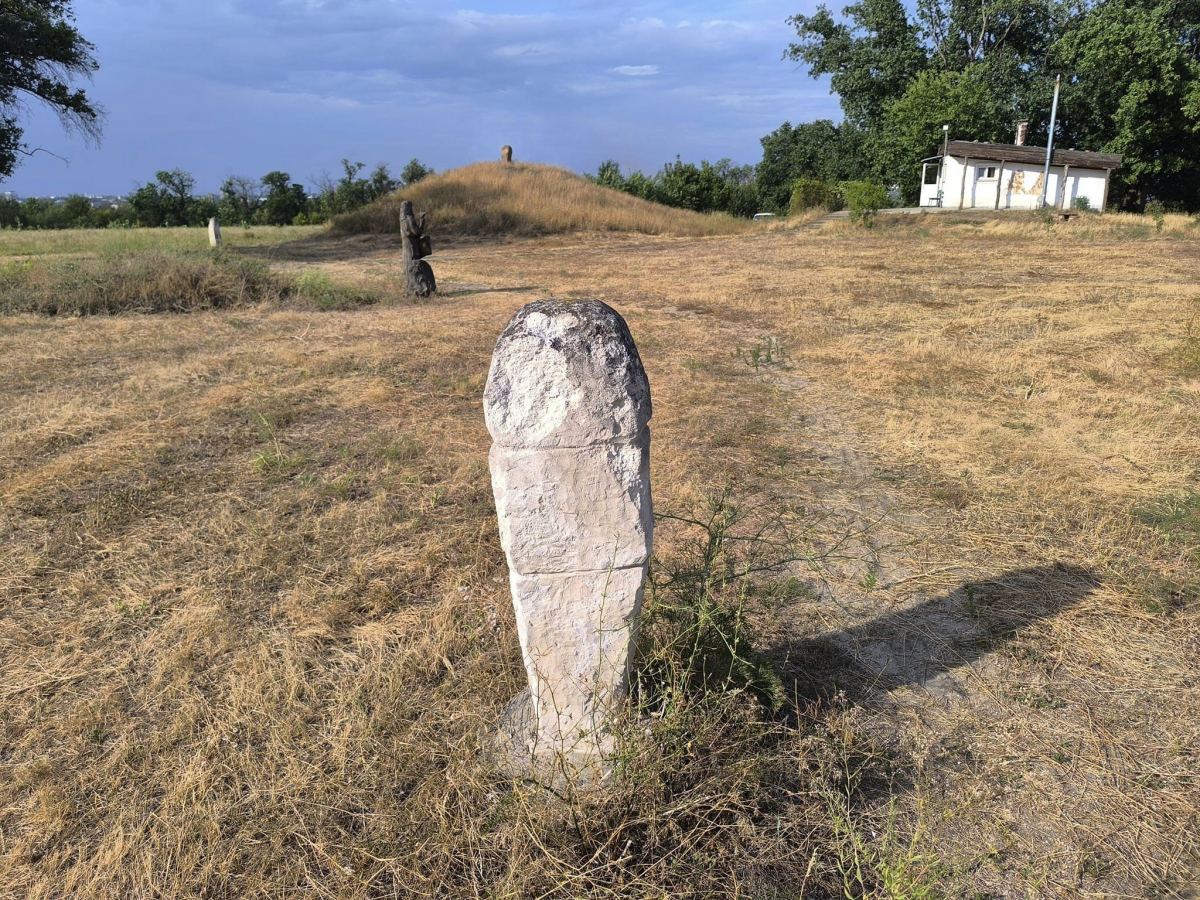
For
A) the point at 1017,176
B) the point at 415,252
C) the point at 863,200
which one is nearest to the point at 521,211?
the point at 863,200

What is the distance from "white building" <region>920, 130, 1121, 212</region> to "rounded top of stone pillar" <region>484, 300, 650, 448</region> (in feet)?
99.1

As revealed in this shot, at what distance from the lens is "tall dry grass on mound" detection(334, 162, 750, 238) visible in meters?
21.8

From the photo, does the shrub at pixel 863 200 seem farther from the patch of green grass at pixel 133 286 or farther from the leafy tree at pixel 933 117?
the patch of green grass at pixel 133 286

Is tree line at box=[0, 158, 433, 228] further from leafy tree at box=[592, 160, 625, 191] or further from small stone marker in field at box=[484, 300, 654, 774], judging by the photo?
small stone marker in field at box=[484, 300, 654, 774]

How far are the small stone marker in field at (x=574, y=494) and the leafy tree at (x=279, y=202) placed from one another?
106 feet

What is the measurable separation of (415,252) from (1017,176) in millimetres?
25797

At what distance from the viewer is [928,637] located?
3059 mm

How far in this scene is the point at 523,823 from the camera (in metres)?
2.00

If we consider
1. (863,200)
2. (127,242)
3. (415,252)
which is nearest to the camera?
(415,252)

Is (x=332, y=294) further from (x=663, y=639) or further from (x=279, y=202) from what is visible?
(x=279, y=202)

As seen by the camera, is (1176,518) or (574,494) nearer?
(574,494)

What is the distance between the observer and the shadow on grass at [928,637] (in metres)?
2.78

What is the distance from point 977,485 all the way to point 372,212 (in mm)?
21680

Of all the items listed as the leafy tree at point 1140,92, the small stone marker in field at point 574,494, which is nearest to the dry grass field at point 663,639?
the small stone marker in field at point 574,494
